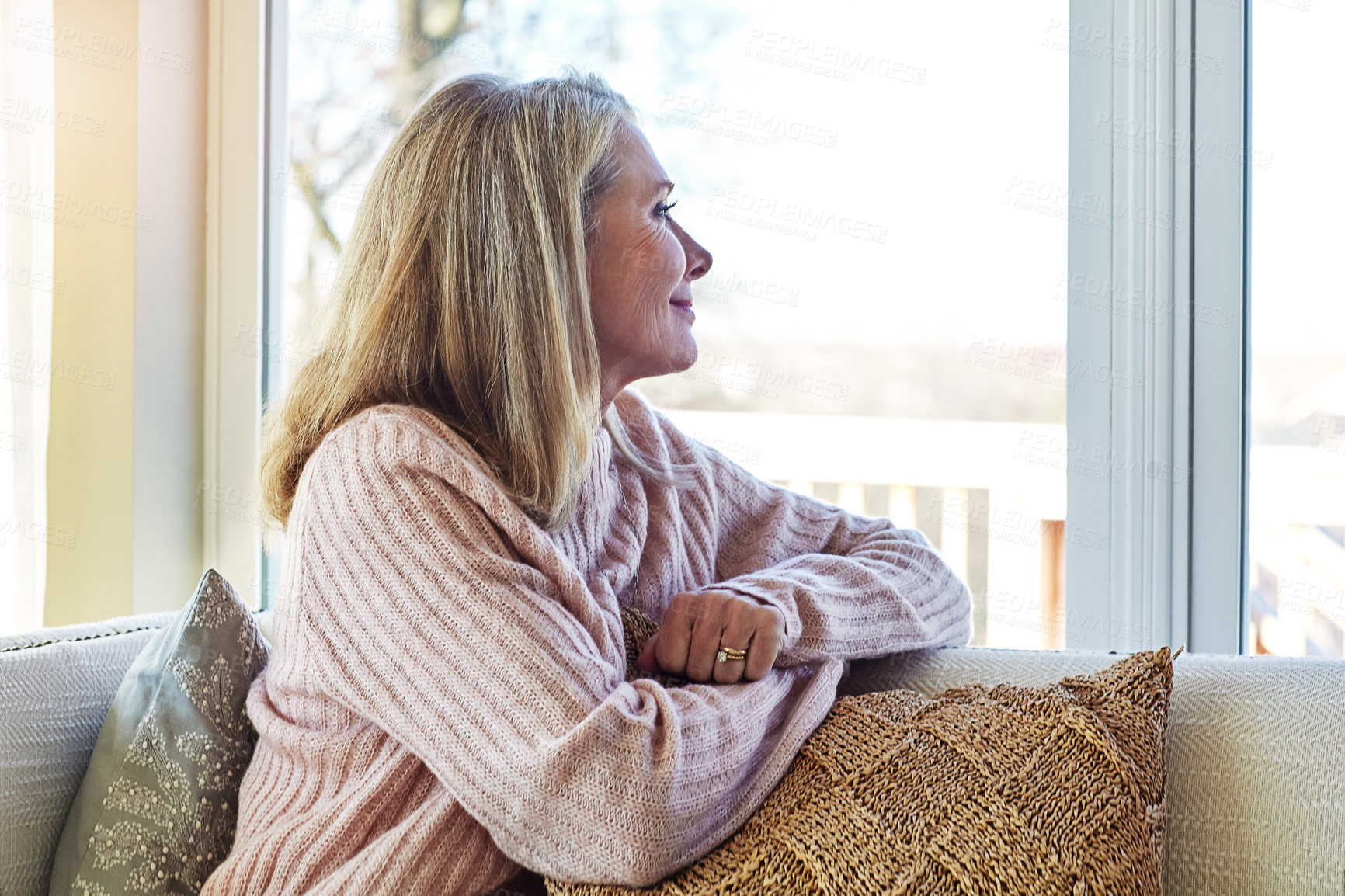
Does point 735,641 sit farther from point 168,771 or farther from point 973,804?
point 168,771

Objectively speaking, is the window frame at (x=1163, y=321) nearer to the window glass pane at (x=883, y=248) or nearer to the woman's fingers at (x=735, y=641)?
the window glass pane at (x=883, y=248)

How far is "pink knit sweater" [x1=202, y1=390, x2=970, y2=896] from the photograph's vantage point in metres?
0.91

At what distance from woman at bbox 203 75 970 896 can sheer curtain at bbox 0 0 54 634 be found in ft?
2.65

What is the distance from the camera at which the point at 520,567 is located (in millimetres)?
992

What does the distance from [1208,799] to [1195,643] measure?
1.94ft

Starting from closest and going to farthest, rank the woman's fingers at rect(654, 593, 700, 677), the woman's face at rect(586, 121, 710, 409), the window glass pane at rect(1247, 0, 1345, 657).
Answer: the woman's fingers at rect(654, 593, 700, 677)
the woman's face at rect(586, 121, 710, 409)
the window glass pane at rect(1247, 0, 1345, 657)

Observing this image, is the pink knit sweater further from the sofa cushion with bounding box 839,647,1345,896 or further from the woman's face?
the sofa cushion with bounding box 839,647,1345,896

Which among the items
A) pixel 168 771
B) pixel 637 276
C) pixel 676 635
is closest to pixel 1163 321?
pixel 637 276

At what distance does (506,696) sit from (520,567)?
13cm

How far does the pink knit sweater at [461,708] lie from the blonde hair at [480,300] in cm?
8

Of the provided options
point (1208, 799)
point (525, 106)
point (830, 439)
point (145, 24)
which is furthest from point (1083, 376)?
point (145, 24)

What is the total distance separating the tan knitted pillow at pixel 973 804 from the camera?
0.89m

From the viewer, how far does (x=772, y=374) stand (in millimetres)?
1839

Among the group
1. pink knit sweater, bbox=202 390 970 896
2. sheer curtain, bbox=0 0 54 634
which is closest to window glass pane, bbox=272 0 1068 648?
sheer curtain, bbox=0 0 54 634
